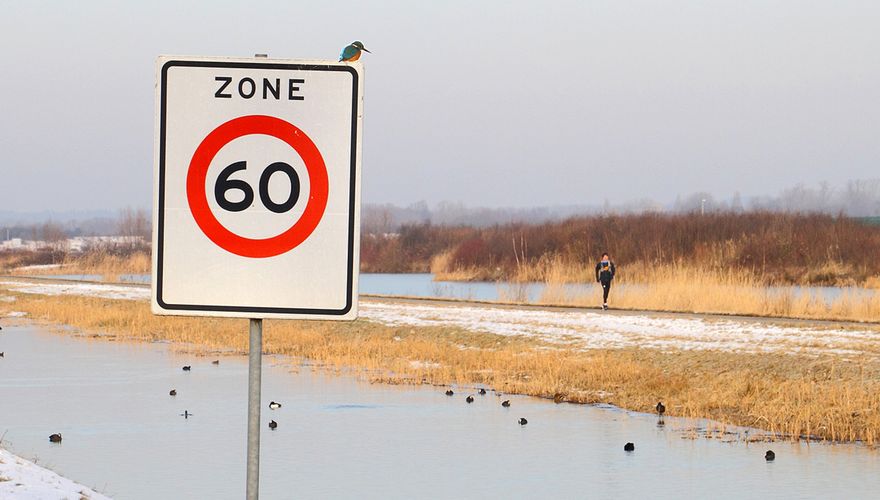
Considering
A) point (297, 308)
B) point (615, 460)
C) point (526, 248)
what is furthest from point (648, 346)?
point (526, 248)

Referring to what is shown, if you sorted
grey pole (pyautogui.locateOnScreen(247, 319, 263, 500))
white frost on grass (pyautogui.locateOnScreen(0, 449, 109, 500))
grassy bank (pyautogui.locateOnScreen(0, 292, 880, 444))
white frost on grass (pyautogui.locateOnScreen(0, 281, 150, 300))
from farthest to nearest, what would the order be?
white frost on grass (pyautogui.locateOnScreen(0, 281, 150, 300)) < grassy bank (pyautogui.locateOnScreen(0, 292, 880, 444)) < white frost on grass (pyautogui.locateOnScreen(0, 449, 109, 500)) < grey pole (pyautogui.locateOnScreen(247, 319, 263, 500))

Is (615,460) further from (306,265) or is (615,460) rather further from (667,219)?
(667,219)

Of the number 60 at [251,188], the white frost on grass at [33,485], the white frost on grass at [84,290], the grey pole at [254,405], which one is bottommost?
the white frost on grass at [33,485]

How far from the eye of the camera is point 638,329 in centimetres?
2892

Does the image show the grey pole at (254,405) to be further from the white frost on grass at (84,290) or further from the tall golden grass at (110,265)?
the tall golden grass at (110,265)

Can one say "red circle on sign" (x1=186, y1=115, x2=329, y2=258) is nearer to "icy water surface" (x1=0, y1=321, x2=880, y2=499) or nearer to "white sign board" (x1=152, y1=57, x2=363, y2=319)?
"white sign board" (x1=152, y1=57, x2=363, y2=319)

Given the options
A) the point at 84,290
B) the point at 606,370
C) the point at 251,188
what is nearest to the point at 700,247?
the point at 84,290

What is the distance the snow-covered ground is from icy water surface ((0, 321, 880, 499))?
519 centimetres

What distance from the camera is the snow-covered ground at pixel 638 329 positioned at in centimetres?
2470

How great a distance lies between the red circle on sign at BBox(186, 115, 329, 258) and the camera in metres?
3.66

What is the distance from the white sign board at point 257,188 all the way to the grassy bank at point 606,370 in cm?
1484

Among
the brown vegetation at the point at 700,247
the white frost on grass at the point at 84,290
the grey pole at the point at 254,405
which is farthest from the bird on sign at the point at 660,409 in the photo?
the white frost on grass at the point at 84,290

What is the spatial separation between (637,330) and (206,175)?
25644 millimetres

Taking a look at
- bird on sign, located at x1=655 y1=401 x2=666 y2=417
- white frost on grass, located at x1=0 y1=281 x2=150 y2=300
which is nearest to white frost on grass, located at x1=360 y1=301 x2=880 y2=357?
bird on sign, located at x1=655 y1=401 x2=666 y2=417
